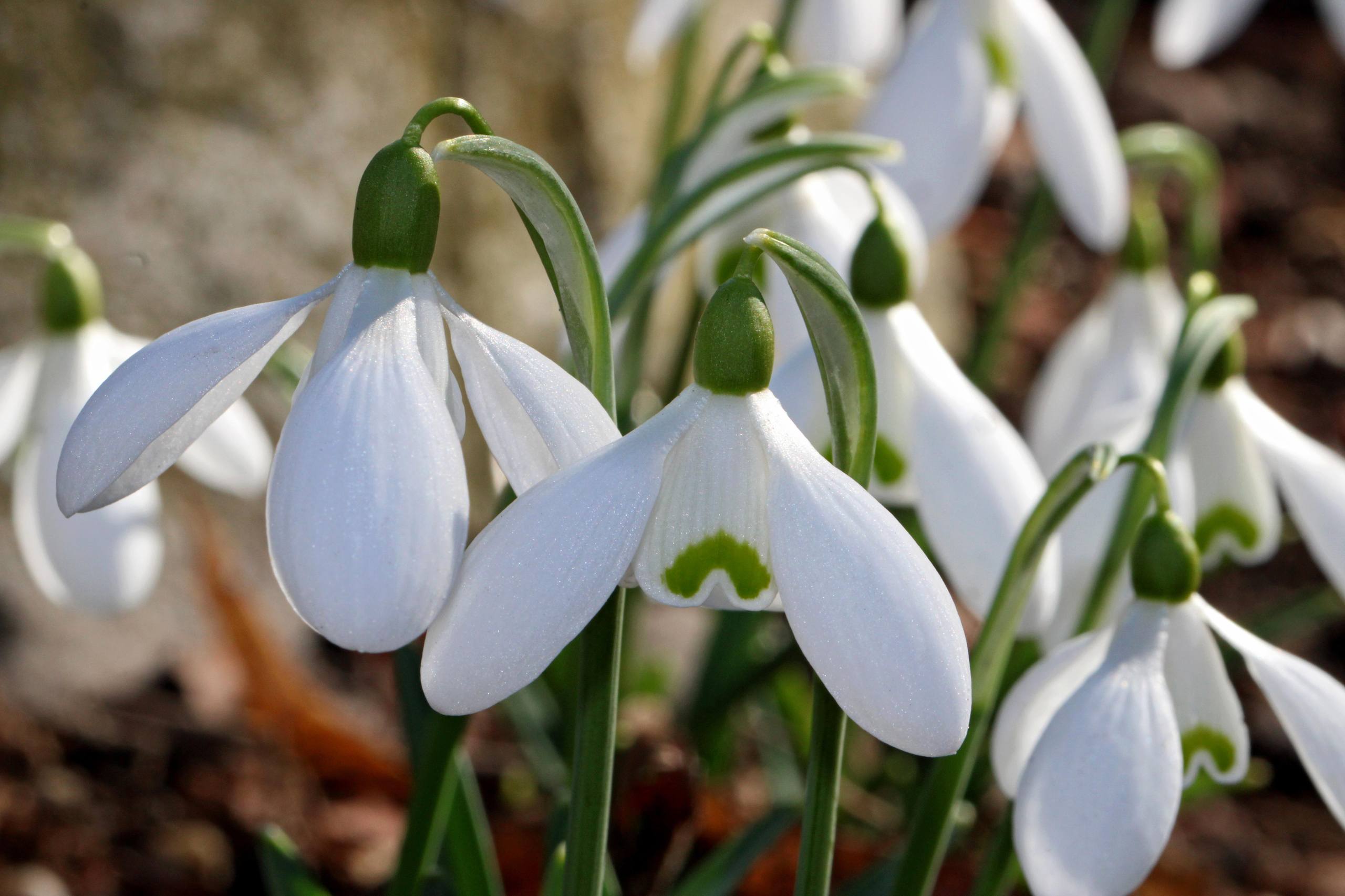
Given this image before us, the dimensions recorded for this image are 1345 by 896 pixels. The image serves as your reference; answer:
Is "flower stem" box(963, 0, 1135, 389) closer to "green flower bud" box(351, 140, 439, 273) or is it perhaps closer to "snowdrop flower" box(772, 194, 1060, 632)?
"snowdrop flower" box(772, 194, 1060, 632)

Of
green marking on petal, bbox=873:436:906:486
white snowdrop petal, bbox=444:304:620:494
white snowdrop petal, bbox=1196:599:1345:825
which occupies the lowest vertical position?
white snowdrop petal, bbox=1196:599:1345:825

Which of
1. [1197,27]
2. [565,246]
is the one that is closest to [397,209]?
[565,246]

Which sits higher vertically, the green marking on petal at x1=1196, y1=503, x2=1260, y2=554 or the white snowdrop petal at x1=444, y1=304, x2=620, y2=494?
the white snowdrop petal at x1=444, y1=304, x2=620, y2=494

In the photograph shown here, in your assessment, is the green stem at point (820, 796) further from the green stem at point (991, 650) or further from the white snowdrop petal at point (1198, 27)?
the white snowdrop petal at point (1198, 27)

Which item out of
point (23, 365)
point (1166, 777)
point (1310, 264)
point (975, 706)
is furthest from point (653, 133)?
point (1310, 264)

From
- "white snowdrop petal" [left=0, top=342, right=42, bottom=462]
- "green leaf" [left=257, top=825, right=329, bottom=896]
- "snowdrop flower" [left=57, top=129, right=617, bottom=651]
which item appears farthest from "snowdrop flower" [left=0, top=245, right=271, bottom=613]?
"snowdrop flower" [left=57, top=129, right=617, bottom=651]

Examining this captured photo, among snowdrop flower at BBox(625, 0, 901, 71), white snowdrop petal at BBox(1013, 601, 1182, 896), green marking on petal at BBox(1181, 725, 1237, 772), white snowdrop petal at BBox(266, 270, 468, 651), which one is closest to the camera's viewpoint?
white snowdrop petal at BBox(266, 270, 468, 651)

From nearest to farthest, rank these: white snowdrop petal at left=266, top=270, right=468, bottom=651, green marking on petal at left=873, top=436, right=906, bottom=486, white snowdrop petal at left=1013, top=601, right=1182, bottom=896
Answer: white snowdrop petal at left=266, top=270, right=468, bottom=651 → white snowdrop petal at left=1013, top=601, right=1182, bottom=896 → green marking on petal at left=873, top=436, right=906, bottom=486

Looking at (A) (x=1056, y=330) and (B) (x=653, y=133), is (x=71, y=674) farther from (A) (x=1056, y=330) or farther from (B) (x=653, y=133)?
(A) (x=1056, y=330)
